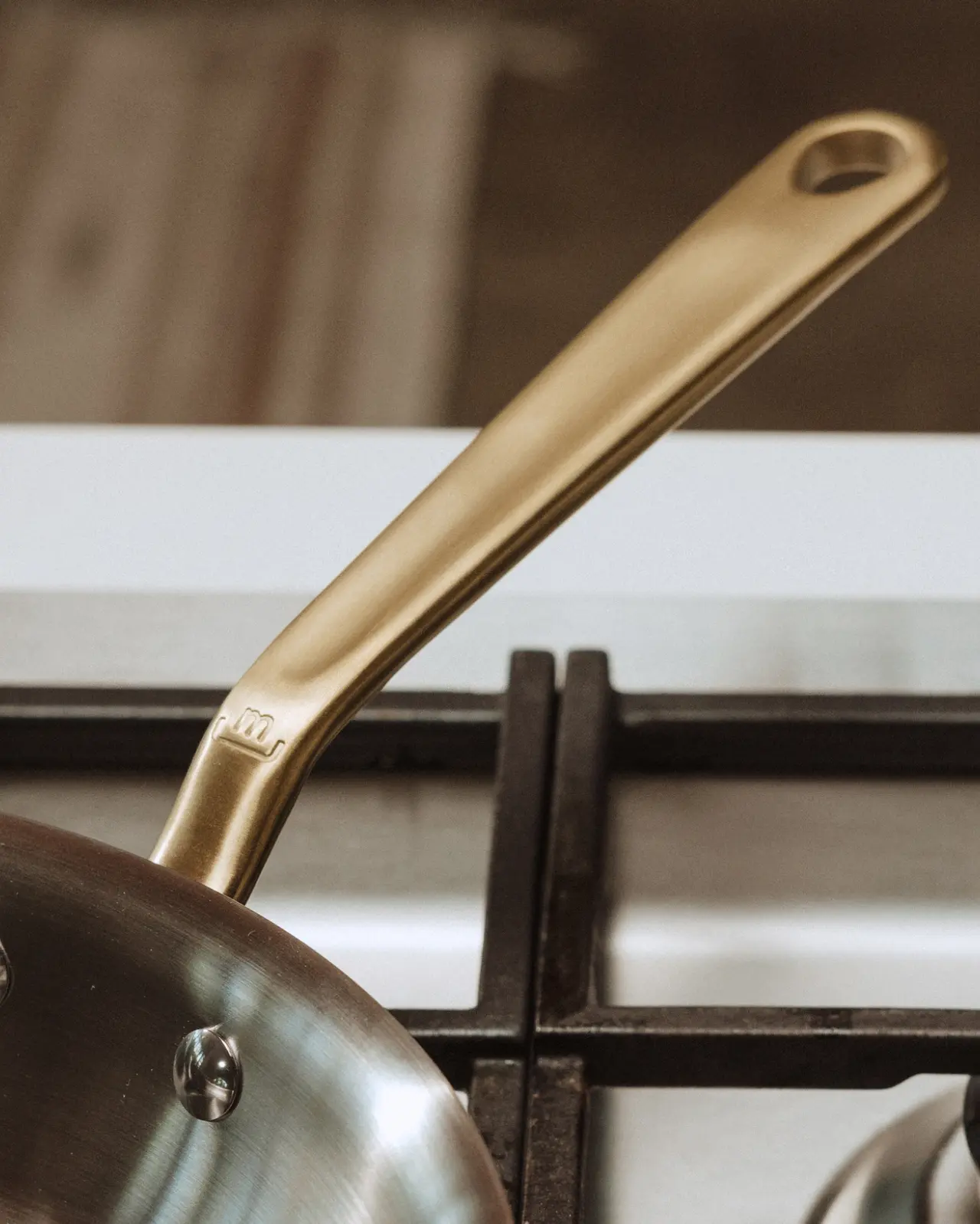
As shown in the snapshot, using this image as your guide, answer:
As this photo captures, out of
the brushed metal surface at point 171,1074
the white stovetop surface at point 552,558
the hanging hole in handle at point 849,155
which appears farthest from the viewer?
the white stovetop surface at point 552,558

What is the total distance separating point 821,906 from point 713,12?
25 cm

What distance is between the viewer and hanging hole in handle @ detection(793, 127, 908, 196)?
354 millimetres

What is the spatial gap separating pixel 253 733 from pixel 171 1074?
0.07m

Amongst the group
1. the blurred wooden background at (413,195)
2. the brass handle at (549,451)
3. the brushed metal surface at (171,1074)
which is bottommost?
the brushed metal surface at (171,1074)

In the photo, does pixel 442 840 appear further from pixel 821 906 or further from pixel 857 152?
pixel 857 152

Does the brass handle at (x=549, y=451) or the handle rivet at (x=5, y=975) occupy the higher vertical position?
the brass handle at (x=549, y=451)

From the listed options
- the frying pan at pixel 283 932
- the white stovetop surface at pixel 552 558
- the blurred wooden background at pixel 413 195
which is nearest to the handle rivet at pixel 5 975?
the frying pan at pixel 283 932

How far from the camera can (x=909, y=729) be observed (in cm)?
40

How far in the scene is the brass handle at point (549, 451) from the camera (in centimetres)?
31

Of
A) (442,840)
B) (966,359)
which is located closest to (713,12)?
(966,359)

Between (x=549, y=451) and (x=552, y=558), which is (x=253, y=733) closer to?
(x=549, y=451)

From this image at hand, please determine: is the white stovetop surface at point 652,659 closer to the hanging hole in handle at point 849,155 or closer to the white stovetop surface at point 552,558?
the white stovetop surface at point 552,558

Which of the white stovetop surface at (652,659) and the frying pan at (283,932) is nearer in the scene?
the frying pan at (283,932)

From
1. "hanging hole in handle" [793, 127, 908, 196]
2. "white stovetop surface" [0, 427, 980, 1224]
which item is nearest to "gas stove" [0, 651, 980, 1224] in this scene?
"white stovetop surface" [0, 427, 980, 1224]
